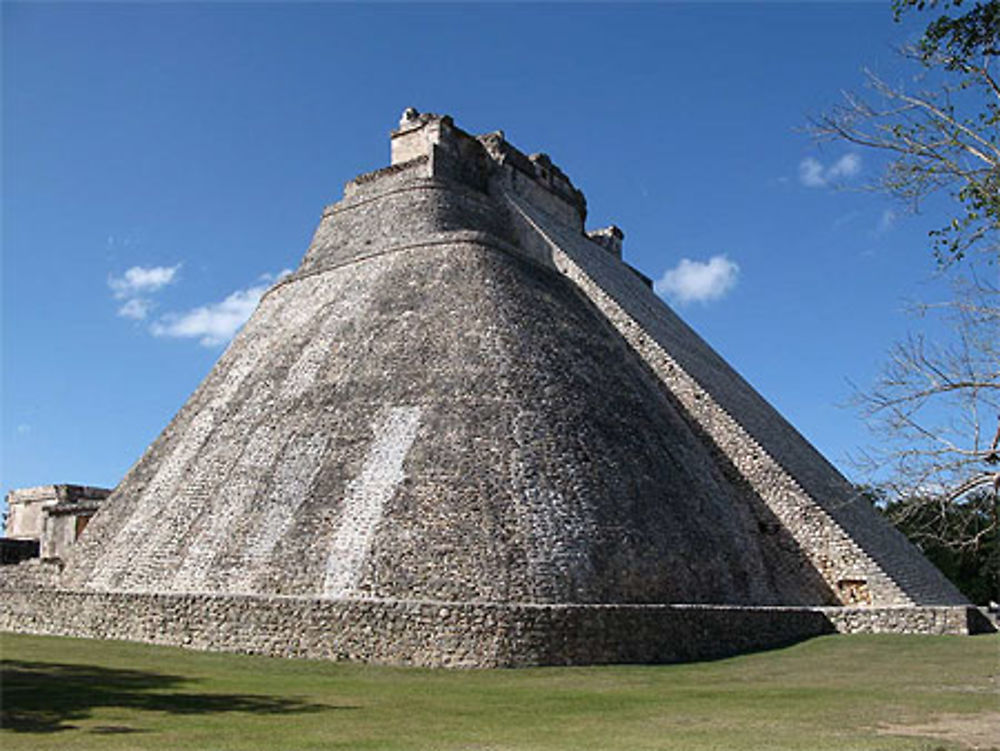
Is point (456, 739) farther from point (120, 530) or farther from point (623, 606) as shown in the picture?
point (120, 530)

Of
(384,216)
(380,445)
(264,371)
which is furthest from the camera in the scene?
(384,216)

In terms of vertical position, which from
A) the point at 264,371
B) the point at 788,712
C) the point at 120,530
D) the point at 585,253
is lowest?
the point at 788,712

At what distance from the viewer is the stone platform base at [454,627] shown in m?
13.1

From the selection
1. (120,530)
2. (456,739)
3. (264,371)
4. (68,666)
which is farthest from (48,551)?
(456,739)

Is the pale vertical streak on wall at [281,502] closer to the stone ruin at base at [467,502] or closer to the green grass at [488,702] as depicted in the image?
the stone ruin at base at [467,502]

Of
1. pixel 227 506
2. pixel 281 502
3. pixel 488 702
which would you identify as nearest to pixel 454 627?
pixel 488 702

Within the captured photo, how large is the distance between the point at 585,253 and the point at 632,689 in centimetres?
1825

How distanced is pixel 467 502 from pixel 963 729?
834 centimetres

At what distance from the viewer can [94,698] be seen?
9.48 meters

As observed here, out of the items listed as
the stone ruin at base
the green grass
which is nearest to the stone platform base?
the stone ruin at base

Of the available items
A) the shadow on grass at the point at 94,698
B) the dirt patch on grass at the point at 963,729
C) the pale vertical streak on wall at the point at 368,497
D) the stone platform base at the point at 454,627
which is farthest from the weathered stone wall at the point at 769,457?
the shadow on grass at the point at 94,698

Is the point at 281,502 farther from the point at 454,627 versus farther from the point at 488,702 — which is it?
the point at 488,702

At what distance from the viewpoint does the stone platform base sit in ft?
43.1

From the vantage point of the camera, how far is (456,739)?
7809 millimetres
